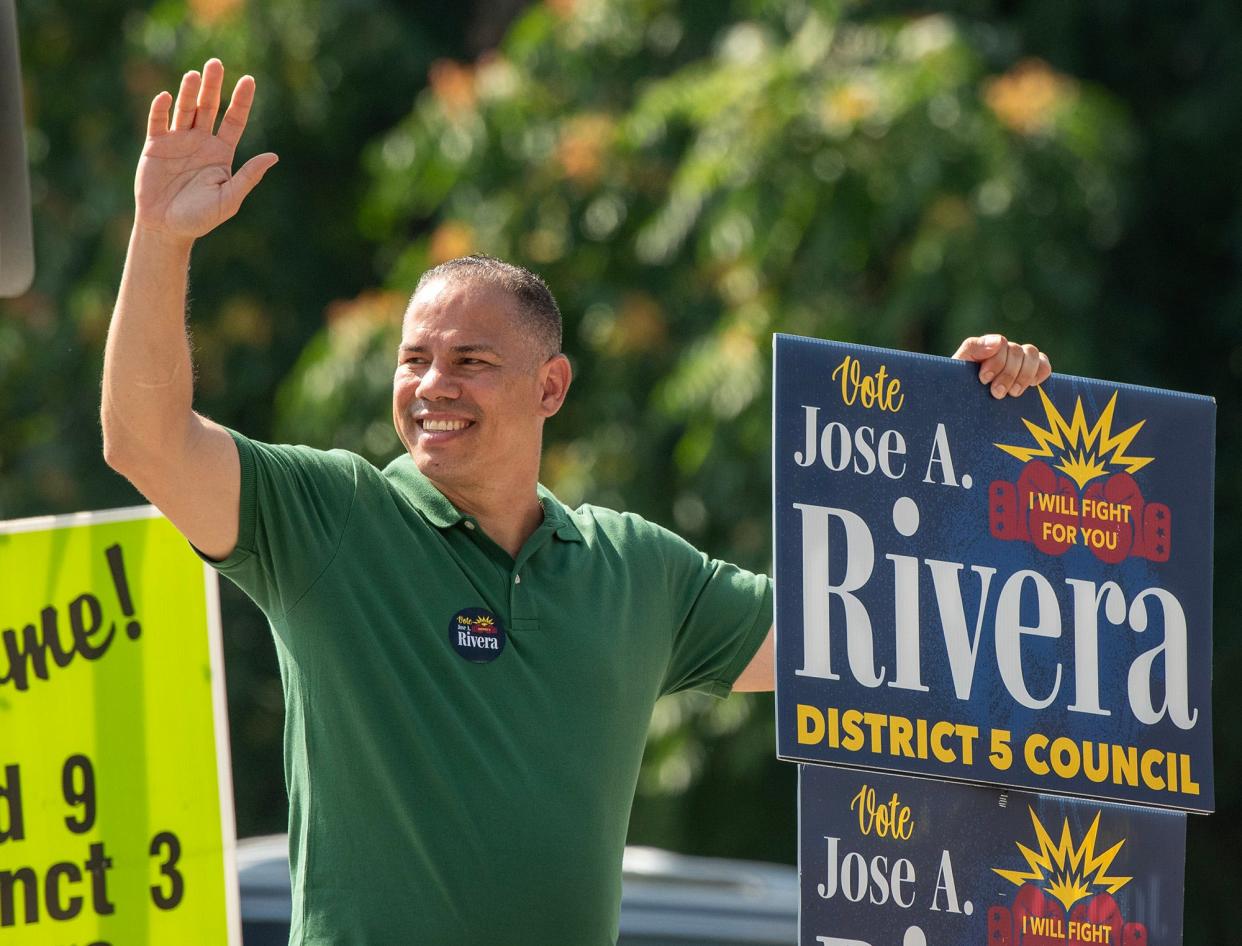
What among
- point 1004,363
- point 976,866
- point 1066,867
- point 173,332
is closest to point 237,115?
point 173,332

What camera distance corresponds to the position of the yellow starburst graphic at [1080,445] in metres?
3.12

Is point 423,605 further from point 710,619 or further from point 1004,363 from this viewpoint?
point 1004,363

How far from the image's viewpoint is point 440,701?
8.78ft

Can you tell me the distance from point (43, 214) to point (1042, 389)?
6215mm

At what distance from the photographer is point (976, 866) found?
2.99 m

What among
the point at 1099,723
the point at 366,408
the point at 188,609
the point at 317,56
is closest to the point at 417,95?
the point at 317,56


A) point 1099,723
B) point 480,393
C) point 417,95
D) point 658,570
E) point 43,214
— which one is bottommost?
point 1099,723

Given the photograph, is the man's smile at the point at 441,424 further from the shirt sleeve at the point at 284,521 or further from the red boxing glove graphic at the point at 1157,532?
the red boxing glove graphic at the point at 1157,532

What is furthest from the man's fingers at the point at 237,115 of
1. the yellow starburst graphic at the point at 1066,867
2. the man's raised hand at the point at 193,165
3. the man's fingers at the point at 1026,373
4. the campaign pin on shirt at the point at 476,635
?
the yellow starburst graphic at the point at 1066,867

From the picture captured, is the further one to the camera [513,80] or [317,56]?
[317,56]

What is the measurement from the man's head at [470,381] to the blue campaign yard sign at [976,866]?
2.04 feet

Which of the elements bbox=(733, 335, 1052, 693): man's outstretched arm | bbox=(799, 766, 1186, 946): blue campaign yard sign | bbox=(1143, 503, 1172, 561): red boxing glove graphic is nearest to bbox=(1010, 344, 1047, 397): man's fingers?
bbox=(733, 335, 1052, 693): man's outstretched arm

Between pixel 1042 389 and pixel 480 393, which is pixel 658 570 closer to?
pixel 480 393

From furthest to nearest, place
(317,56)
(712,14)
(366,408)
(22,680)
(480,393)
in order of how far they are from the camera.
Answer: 1. (317,56)
2. (712,14)
3. (366,408)
4. (22,680)
5. (480,393)
